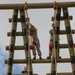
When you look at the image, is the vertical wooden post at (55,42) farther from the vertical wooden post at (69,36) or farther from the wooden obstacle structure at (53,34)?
the vertical wooden post at (69,36)

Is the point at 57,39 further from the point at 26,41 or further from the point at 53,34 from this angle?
the point at 26,41

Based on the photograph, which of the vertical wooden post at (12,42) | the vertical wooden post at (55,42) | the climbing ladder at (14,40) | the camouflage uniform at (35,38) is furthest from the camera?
the camouflage uniform at (35,38)

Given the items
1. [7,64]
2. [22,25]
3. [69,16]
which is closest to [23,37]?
[22,25]

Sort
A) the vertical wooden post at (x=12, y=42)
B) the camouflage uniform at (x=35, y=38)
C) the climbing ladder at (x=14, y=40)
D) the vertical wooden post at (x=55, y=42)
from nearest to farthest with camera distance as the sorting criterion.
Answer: the vertical wooden post at (x=55, y=42) < the climbing ladder at (x=14, y=40) < the vertical wooden post at (x=12, y=42) < the camouflage uniform at (x=35, y=38)

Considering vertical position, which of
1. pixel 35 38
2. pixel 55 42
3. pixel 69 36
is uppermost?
pixel 35 38

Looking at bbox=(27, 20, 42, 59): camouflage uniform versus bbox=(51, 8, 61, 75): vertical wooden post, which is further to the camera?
bbox=(27, 20, 42, 59): camouflage uniform

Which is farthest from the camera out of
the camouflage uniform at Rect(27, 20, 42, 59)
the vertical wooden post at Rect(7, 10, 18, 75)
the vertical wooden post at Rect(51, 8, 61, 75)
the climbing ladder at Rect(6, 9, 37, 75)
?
the camouflage uniform at Rect(27, 20, 42, 59)

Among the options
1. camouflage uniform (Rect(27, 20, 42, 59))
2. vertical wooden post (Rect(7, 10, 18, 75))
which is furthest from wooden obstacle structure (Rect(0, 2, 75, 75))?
camouflage uniform (Rect(27, 20, 42, 59))

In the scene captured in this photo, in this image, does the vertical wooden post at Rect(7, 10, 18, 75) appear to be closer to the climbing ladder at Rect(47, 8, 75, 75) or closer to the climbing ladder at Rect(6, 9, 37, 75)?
the climbing ladder at Rect(6, 9, 37, 75)

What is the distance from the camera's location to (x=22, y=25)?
8.88 meters

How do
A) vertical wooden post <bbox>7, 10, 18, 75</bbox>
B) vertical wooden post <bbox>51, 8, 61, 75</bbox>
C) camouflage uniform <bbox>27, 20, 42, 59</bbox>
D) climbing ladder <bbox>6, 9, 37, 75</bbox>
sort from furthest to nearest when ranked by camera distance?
1. camouflage uniform <bbox>27, 20, 42, 59</bbox>
2. vertical wooden post <bbox>7, 10, 18, 75</bbox>
3. climbing ladder <bbox>6, 9, 37, 75</bbox>
4. vertical wooden post <bbox>51, 8, 61, 75</bbox>

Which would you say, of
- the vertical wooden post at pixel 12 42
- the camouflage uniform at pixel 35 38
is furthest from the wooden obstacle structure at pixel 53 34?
the camouflage uniform at pixel 35 38

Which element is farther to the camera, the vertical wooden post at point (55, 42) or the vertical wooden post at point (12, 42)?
the vertical wooden post at point (12, 42)

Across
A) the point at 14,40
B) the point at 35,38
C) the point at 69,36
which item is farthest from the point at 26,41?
the point at 35,38
